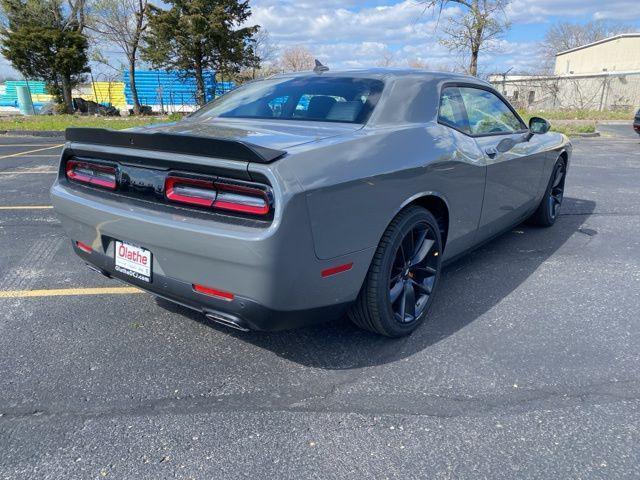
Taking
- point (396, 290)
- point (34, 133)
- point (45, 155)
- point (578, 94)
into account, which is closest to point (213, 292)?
point (396, 290)

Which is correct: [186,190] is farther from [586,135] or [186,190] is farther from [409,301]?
[586,135]

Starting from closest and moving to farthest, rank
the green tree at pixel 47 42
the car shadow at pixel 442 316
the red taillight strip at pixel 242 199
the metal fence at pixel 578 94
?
the red taillight strip at pixel 242 199, the car shadow at pixel 442 316, the green tree at pixel 47 42, the metal fence at pixel 578 94

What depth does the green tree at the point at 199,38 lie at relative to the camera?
20.8 m

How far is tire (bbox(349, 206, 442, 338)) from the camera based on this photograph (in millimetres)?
2533

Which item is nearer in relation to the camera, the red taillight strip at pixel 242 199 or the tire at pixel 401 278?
the red taillight strip at pixel 242 199

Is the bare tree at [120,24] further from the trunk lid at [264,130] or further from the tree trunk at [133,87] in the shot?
the trunk lid at [264,130]

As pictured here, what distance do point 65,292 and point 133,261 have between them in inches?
53.1

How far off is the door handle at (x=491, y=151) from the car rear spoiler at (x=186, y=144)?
1.88 meters

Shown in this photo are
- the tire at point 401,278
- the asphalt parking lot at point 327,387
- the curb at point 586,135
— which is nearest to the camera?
the asphalt parking lot at point 327,387

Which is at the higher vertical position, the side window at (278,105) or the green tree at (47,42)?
the green tree at (47,42)

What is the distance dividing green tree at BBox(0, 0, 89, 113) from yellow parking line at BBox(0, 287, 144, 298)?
24067 millimetres

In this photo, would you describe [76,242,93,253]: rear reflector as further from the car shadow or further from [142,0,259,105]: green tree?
[142,0,259,105]: green tree

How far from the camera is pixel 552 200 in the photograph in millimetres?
5086

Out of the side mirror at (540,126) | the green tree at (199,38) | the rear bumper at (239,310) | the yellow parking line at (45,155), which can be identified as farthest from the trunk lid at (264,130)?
the green tree at (199,38)
